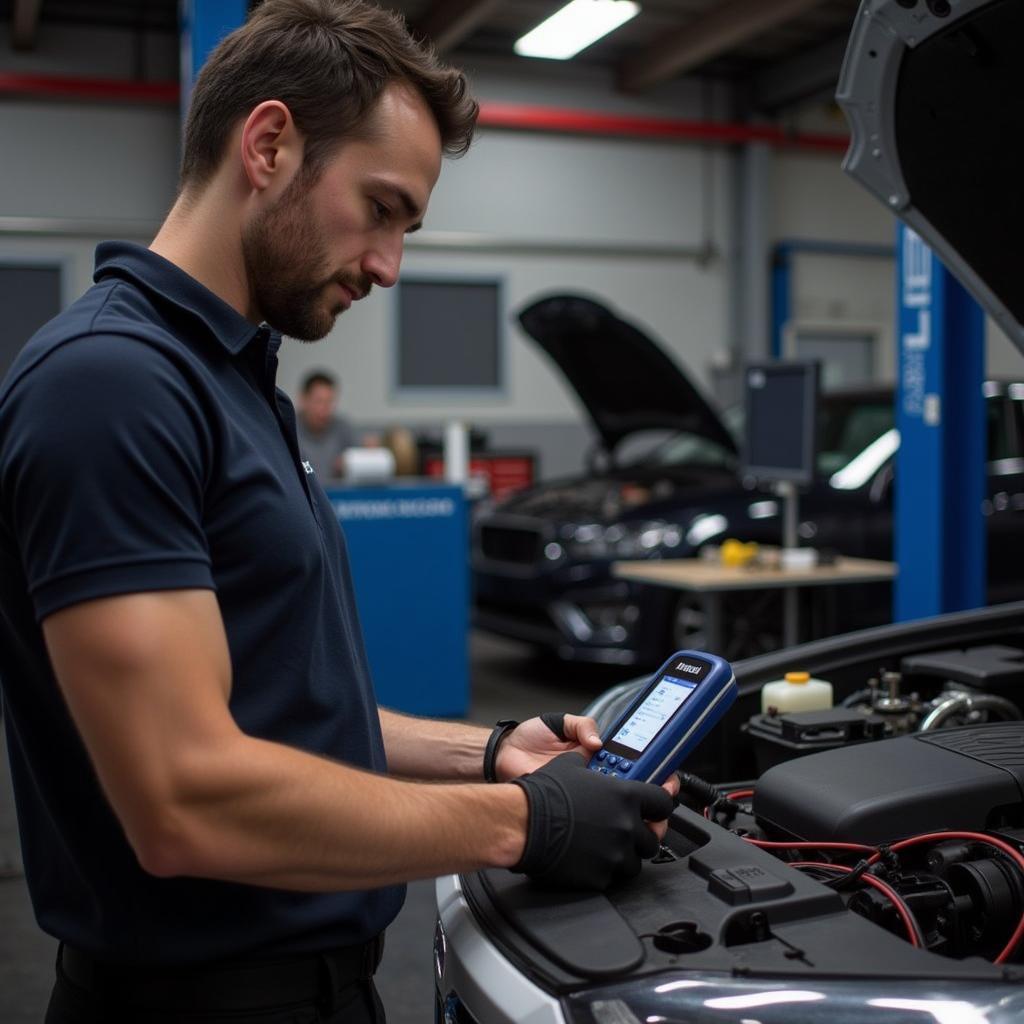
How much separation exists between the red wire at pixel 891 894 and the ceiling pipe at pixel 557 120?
31.4 ft

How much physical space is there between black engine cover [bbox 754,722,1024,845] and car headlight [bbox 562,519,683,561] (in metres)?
3.80

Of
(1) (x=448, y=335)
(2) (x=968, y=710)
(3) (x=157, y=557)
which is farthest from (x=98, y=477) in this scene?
(1) (x=448, y=335)

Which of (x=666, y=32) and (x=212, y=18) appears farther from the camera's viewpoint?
(x=666, y=32)

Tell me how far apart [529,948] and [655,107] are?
11.4 metres

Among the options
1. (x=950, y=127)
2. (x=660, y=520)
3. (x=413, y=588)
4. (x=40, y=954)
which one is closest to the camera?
(x=950, y=127)

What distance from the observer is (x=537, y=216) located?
36.9ft

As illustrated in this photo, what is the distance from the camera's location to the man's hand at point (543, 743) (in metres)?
1.40

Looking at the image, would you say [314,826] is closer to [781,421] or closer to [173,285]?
[173,285]

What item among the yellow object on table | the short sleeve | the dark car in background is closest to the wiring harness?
the short sleeve

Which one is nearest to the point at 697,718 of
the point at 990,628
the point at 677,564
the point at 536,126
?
the point at 990,628

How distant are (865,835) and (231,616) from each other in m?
0.73

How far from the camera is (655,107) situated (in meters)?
11.6

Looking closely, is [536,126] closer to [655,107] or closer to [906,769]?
[655,107]

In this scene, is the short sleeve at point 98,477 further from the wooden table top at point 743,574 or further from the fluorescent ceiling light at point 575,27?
the fluorescent ceiling light at point 575,27
